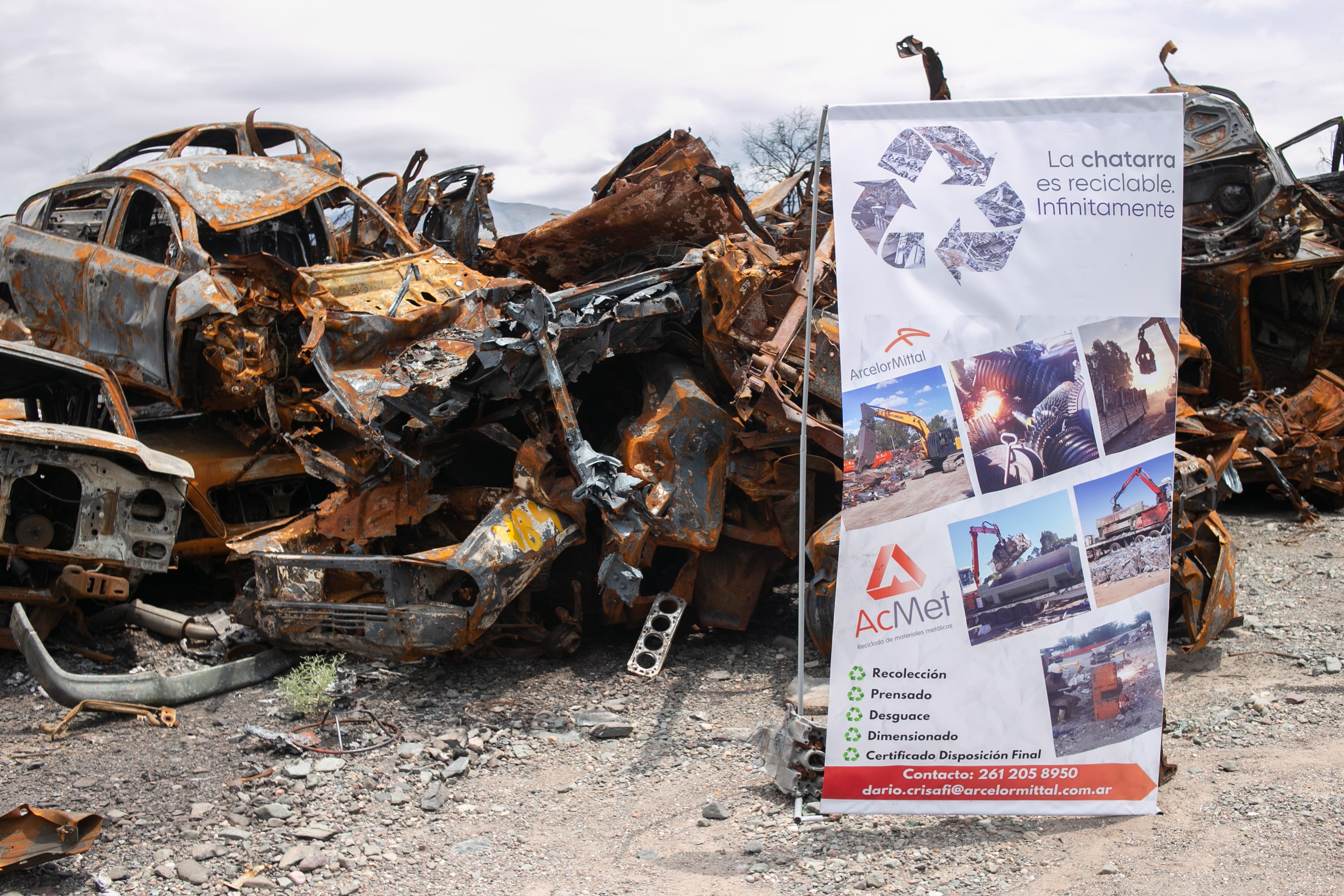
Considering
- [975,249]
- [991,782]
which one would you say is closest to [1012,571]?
[991,782]

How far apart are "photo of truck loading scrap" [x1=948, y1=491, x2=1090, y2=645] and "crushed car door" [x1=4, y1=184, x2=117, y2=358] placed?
22.5 ft

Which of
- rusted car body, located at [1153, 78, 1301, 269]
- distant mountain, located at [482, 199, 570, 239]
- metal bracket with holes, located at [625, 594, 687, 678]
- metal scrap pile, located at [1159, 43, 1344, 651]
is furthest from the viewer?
distant mountain, located at [482, 199, 570, 239]

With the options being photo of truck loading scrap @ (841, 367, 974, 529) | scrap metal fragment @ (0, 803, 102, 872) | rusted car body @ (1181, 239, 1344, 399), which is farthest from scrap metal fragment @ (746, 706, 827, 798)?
rusted car body @ (1181, 239, 1344, 399)

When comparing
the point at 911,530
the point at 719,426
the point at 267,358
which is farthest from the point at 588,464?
the point at 267,358

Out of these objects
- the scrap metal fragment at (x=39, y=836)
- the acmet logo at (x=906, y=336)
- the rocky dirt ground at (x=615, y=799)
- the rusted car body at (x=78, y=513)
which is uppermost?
the acmet logo at (x=906, y=336)

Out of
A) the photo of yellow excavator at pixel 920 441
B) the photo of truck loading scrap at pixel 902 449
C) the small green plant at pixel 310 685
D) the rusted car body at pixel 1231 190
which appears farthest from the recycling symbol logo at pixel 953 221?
the rusted car body at pixel 1231 190

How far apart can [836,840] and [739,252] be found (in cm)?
350

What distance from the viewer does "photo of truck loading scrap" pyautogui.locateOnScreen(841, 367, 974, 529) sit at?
3445mm

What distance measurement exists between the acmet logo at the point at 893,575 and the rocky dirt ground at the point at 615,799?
3.15 ft

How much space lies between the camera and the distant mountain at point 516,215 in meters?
11.6

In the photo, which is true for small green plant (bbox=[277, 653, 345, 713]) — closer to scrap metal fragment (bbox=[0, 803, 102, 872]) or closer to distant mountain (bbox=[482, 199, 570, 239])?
scrap metal fragment (bbox=[0, 803, 102, 872])

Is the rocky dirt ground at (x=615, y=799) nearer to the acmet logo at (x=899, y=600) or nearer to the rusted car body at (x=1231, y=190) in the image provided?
the acmet logo at (x=899, y=600)

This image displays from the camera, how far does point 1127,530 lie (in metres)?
3.49

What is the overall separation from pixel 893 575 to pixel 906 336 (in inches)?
32.2
